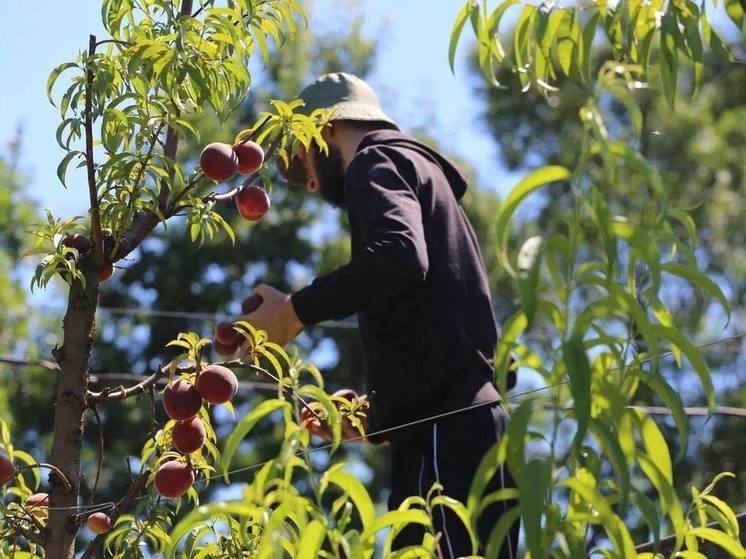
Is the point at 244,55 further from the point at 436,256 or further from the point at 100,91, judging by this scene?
the point at 436,256

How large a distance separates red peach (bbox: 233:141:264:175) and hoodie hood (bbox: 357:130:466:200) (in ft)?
0.91

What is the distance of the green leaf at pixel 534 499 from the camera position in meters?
1.05

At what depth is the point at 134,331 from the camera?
13828 millimetres

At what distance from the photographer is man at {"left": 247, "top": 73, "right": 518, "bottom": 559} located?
217 centimetres

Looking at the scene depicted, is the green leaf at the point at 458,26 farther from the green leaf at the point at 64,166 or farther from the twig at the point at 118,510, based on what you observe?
the twig at the point at 118,510

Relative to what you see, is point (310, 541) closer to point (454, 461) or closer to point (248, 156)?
point (454, 461)

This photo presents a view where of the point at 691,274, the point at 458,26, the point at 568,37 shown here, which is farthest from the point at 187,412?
the point at 691,274

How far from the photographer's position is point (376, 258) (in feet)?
7.08

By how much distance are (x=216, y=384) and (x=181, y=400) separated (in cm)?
6

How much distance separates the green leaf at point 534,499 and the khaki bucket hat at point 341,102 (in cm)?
154

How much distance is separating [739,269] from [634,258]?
37.1ft

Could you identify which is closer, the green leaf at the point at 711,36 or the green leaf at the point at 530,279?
the green leaf at the point at 530,279

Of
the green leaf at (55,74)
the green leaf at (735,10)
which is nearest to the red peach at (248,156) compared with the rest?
the green leaf at (55,74)

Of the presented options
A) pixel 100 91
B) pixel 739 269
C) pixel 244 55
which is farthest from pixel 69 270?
pixel 739 269
